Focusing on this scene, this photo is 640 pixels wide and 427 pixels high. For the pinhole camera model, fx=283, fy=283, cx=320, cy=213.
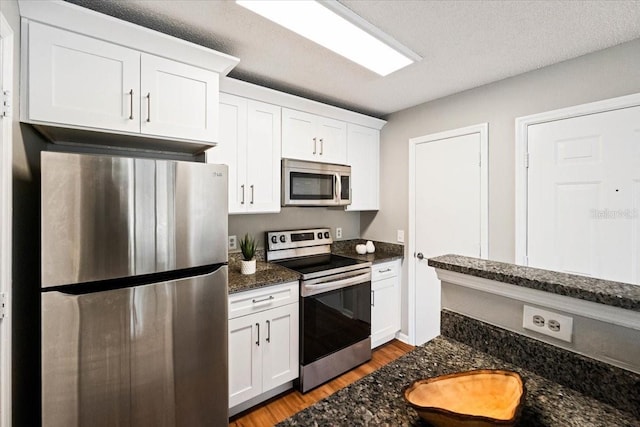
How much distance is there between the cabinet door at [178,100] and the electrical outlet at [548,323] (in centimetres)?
175

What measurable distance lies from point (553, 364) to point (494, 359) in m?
0.15

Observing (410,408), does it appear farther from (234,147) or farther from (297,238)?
(297,238)

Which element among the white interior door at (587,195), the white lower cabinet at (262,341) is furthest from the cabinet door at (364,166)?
the white interior door at (587,195)

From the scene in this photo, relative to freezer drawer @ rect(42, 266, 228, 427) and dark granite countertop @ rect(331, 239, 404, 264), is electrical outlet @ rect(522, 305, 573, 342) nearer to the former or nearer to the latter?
freezer drawer @ rect(42, 266, 228, 427)

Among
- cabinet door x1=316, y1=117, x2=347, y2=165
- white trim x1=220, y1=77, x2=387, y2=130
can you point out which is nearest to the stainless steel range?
cabinet door x1=316, y1=117, x2=347, y2=165

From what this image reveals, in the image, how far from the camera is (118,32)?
4.61 feet

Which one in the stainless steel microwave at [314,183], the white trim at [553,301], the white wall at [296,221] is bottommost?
the white trim at [553,301]

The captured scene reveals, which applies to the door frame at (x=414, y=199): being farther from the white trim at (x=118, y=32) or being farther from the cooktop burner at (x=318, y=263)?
the white trim at (x=118, y=32)

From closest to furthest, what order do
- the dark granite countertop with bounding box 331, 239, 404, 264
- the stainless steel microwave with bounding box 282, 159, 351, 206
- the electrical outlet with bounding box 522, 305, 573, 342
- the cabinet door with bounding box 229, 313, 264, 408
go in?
the electrical outlet with bounding box 522, 305, 573, 342
the cabinet door with bounding box 229, 313, 264, 408
the stainless steel microwave with bounding box 282, 159, 351, 206
the dark granite countertop with bounding box 331, 239, 404, 264

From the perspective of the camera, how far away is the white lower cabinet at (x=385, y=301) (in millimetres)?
2711

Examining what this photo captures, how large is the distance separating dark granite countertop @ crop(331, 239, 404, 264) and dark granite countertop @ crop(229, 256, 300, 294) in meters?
0.91

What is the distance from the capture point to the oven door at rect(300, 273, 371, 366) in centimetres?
212

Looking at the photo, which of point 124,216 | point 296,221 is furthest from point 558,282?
point 296,221

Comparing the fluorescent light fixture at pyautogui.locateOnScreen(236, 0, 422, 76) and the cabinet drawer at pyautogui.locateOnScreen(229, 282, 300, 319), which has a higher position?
the fluorescent light fixture at pyautogui.locateOnScreen(236, 0, 422, 76)
